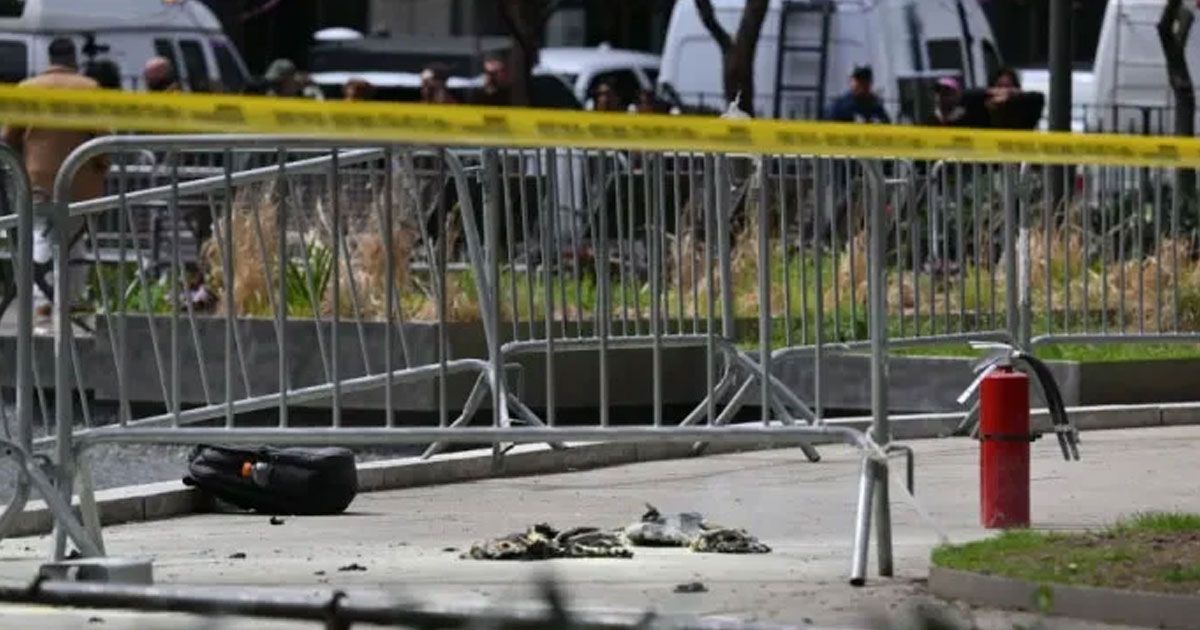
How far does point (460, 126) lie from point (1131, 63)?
2438 cm

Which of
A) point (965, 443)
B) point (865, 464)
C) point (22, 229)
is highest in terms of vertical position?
point (22, 229)

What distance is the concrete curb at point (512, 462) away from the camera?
10.1 meters

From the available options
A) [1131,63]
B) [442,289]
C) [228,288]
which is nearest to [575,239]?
[442,289]

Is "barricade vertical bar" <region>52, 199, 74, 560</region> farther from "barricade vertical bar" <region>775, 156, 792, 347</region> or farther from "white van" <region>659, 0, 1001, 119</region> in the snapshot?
"white van" <region>659, 0, 1001, 119</region>

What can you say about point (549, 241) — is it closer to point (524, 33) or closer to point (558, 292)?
point (558, 292)

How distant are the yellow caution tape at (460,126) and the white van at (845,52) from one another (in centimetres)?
2063

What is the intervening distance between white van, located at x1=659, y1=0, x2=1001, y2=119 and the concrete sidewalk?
56.9 ft

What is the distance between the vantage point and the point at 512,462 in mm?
11914

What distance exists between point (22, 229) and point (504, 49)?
92.4 ft

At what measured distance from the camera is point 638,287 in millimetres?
11859

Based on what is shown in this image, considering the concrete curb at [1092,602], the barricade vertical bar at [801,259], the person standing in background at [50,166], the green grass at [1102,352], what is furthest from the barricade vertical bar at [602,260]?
the person standing in background at [50,166]

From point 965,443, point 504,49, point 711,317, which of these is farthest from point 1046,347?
point 504,49

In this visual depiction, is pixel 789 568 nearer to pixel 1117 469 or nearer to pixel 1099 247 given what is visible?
pixel 1117 469

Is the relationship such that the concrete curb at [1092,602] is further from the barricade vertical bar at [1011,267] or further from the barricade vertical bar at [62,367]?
the barricade vertical bar at [1011,267]
